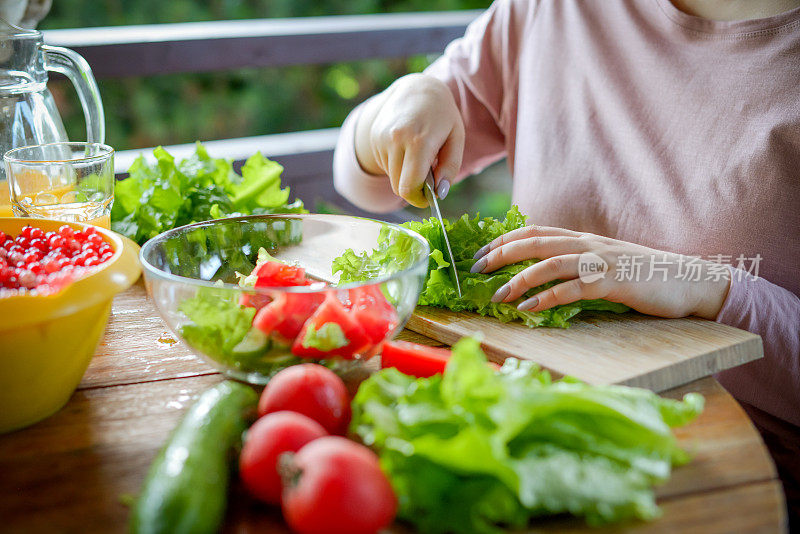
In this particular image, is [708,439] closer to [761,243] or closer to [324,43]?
[761,243]

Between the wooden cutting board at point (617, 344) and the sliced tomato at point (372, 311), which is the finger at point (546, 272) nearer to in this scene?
the wooden cutting board at point (617, 344)

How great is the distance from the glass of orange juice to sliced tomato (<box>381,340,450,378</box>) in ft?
2.23

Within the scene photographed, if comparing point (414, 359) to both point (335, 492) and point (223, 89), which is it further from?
point (223, 89)

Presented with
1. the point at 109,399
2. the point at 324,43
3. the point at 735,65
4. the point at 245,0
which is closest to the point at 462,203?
the point at 245,0

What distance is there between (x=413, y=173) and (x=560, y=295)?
0.42 m

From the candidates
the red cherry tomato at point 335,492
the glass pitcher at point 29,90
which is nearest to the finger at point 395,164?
the glass pitcher at point 29,90

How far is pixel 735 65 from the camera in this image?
155 cm

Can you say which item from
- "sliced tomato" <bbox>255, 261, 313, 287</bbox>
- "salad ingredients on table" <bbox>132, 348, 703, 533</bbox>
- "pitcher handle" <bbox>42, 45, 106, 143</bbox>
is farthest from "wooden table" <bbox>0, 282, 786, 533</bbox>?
"pitcher handle" <bbox>42, 45, 106, 143</bbox>

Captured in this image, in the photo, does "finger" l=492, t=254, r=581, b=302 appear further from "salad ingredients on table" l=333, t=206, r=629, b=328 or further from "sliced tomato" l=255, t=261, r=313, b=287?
"sliced tomato" l=255, t=261, r=313, b=287

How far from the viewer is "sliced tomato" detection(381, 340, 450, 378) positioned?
1.04 meters

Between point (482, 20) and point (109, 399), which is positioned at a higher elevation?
point (482, 20)

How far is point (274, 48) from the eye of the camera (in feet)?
9.75

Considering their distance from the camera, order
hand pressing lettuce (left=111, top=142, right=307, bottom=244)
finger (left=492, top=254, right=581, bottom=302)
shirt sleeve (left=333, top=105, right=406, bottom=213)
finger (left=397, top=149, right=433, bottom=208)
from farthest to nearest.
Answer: shirt sleeve (left=333, top=105, right=406, bottom=213) → hand pressing lettuce (left=111, top=142, right=307, bottom=244) → finger (left=397, top=149, right=433, bottom=208) → finger (left=492, top=254, right=581, bottom=302)

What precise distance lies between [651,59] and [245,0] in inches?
200
